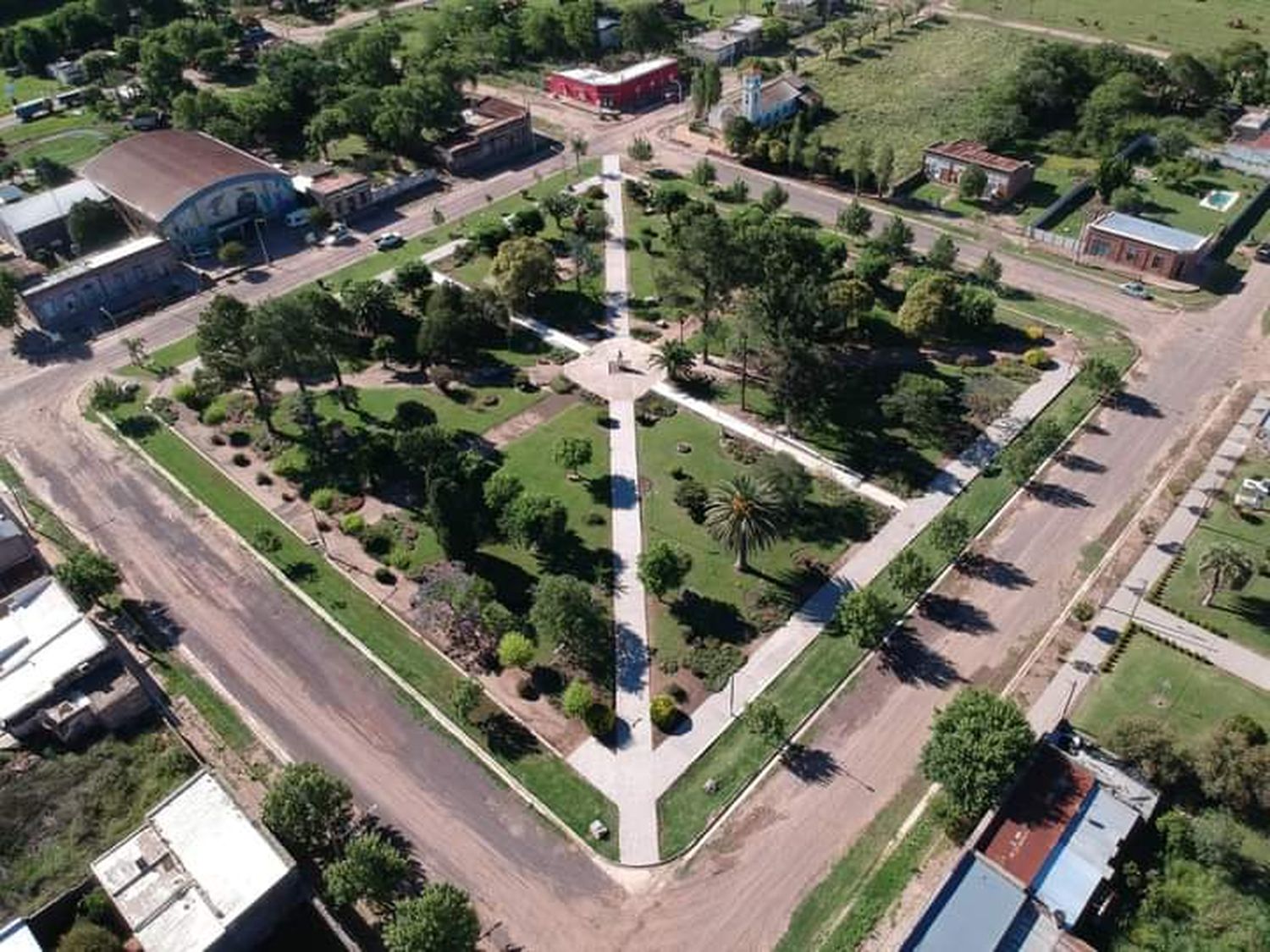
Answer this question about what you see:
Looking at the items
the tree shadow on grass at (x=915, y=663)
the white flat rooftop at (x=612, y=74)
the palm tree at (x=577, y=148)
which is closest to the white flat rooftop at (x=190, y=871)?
the tree shadow on grass at (x=915, y=663)

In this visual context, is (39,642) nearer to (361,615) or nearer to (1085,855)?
(361,615)

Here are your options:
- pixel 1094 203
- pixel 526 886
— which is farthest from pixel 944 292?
pixel 526 886

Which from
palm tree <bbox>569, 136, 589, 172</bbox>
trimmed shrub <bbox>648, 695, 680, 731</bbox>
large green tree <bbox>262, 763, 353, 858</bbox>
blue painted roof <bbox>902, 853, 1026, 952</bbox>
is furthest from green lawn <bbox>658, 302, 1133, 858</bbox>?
palm tree <bbox>569, 136, 589, 172</bbox>

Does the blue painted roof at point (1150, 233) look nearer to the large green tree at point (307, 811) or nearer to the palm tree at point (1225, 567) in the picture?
Answer: the palm tree at point (1225, 567)

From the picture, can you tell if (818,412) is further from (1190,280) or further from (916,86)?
(916,86)

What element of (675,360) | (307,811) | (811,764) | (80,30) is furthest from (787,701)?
(80,30)

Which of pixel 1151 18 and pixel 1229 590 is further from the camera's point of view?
pixel 1151 18

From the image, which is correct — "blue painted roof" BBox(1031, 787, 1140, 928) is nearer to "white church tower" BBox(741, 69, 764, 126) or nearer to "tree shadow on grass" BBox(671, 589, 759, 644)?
"tree shadow on grass" BBox(671, 589, 759, 644)
